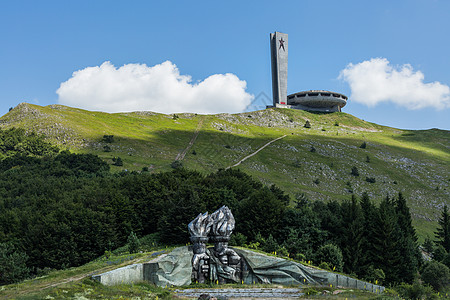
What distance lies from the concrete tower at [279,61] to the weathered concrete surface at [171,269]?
143 meters

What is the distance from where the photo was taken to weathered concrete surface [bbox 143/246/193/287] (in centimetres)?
3092

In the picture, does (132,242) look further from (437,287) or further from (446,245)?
(446,245)

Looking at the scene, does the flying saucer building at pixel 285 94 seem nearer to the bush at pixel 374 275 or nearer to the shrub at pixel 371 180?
the shrub at pixel 371 180

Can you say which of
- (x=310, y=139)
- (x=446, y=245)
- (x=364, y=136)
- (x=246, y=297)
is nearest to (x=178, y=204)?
(x=246, y=297)

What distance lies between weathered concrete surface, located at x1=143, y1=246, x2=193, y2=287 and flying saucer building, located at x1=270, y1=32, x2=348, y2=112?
142836mm

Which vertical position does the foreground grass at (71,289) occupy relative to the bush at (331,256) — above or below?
above

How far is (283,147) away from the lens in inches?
4948

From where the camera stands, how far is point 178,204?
150 ft

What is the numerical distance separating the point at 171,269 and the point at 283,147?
97.2 m

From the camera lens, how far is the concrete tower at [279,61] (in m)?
168

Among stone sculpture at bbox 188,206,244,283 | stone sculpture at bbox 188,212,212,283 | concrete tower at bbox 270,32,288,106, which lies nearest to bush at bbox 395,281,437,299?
stone sculpture at bbox 188,206,244,283

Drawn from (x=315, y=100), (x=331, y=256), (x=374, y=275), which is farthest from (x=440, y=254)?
(x=315, y=100)

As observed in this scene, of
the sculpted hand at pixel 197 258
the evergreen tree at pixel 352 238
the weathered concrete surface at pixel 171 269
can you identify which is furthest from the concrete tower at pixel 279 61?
the weathered concrete surface at pixel 171 269

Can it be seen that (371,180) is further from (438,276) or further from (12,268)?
(12,268)
